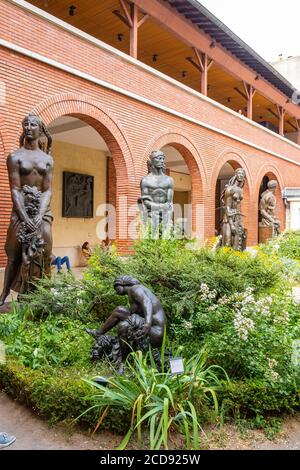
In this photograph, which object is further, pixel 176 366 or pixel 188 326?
pixel 188 326

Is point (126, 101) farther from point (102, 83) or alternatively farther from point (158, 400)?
point (158, 400)

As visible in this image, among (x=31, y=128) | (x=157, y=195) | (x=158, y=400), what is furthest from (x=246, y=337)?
(x=157, y=195)

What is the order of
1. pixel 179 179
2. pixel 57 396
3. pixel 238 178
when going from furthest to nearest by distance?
pixel 179 179
pixel 238 178
pixel 57 396

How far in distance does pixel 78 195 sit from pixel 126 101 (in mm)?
4527

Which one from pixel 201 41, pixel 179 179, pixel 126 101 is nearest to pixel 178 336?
pixel 126 101

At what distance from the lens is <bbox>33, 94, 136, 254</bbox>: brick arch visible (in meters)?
8.41

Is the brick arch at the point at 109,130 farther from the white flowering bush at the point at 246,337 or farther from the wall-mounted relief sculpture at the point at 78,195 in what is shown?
the white flowering bush at the point at 246,337

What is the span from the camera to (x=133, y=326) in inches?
138

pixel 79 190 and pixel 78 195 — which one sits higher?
pixel 79 190

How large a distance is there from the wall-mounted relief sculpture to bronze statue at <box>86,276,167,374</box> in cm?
986

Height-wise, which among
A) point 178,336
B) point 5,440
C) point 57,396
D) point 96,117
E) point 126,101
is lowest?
point 5,440

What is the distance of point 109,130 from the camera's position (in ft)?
31.8

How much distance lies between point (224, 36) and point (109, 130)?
6.36 meters

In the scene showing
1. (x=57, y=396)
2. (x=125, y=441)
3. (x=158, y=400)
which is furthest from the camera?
(x=57, y=396)
